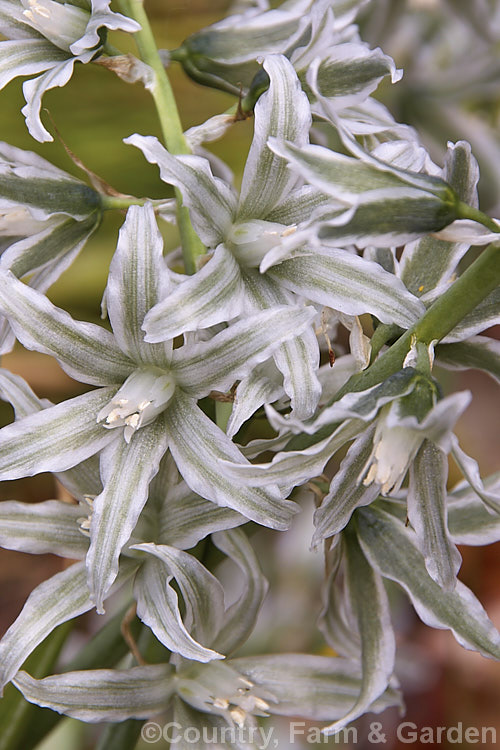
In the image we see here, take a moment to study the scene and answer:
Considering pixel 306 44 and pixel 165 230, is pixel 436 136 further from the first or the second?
pixel 306 44

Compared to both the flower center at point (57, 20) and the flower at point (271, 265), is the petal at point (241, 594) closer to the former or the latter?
the flower at point (271, 265)

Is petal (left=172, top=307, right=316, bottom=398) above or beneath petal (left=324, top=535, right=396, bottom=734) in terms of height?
above

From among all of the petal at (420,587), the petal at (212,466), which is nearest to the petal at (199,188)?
the petal at (212,466)

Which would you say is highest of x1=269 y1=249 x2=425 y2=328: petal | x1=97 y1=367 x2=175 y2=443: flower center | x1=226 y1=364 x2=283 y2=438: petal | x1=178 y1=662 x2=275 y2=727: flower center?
x1=269 y1=249 x2=425 y2=328: petal

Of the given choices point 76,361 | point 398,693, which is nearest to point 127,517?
point 76,361

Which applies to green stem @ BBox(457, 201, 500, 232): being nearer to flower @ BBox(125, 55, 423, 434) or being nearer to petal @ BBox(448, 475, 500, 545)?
flower @ BBox(125, 55, 423, 434)

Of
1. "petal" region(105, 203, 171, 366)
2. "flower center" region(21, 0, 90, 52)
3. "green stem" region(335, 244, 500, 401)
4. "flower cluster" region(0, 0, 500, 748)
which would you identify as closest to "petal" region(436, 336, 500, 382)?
"flower cluster" region(0, 0, 500, 748)

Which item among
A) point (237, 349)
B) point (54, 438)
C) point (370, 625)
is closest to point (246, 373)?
point (237, 349)
